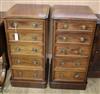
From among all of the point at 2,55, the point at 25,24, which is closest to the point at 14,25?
the point at 25,24

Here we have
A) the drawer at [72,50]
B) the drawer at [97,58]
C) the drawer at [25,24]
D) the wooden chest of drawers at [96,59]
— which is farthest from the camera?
the drawer at [97,58]

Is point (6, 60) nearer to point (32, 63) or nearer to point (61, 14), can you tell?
point (32, 63)

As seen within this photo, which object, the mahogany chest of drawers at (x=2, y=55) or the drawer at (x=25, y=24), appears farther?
the mahogany chest of drawers at (x=2, y=55)

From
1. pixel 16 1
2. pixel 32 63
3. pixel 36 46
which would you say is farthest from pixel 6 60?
pixel 16 1

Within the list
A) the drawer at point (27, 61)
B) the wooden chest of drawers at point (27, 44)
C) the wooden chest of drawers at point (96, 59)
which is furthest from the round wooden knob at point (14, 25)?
the wooden chest of drawers at point (96, 59)

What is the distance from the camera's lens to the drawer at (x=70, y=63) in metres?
1.75

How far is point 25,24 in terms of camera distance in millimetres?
1541

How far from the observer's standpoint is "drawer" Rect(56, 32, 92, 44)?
62.4 inches

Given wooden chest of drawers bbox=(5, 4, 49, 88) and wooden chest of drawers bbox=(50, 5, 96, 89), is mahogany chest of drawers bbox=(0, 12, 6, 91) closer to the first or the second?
wooden chest of drawers bbox=(5, 4, 49, 88)

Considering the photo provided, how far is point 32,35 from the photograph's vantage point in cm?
160

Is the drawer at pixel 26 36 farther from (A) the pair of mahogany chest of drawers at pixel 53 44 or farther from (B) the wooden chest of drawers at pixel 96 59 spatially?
(B) the wooden chest of drawers at pixel 96 59

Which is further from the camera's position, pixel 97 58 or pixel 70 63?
pixel 97 58

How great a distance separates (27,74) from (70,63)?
0.56 meters

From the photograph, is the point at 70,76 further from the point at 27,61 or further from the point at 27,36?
the point at 27,36
